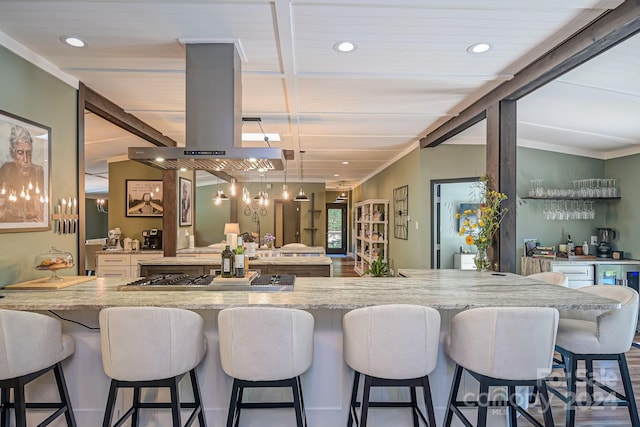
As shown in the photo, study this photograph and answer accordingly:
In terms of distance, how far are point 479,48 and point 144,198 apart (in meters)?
5.54

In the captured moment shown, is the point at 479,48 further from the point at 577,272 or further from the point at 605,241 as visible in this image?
the point at 605,241

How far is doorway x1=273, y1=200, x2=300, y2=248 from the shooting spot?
10828 millimetres

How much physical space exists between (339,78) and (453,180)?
315cm

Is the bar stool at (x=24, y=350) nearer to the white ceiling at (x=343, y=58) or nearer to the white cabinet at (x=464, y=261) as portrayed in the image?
the white ceiling at (x=343, y=58)

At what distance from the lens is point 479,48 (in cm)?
256

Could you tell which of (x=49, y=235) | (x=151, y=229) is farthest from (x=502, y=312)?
(x=151, y=229)

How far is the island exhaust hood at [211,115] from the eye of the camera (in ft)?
8.29

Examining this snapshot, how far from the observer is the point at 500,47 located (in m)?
2.55

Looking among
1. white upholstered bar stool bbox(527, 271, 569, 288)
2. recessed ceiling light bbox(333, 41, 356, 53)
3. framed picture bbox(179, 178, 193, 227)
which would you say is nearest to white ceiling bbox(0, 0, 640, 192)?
recessed ceiling light bbox(333, 41, 356, 53)

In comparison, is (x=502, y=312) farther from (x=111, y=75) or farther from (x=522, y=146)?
(x=522, y=146)

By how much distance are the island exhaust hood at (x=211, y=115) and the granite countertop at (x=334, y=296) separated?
3.08 feet

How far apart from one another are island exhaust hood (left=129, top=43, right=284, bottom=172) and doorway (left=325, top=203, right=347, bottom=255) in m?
12.3

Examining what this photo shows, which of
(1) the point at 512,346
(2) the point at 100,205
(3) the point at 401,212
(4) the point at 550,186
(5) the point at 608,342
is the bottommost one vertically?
(5) the point at 608,342

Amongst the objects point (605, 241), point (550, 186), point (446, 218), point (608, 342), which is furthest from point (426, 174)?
point (608, 342)
